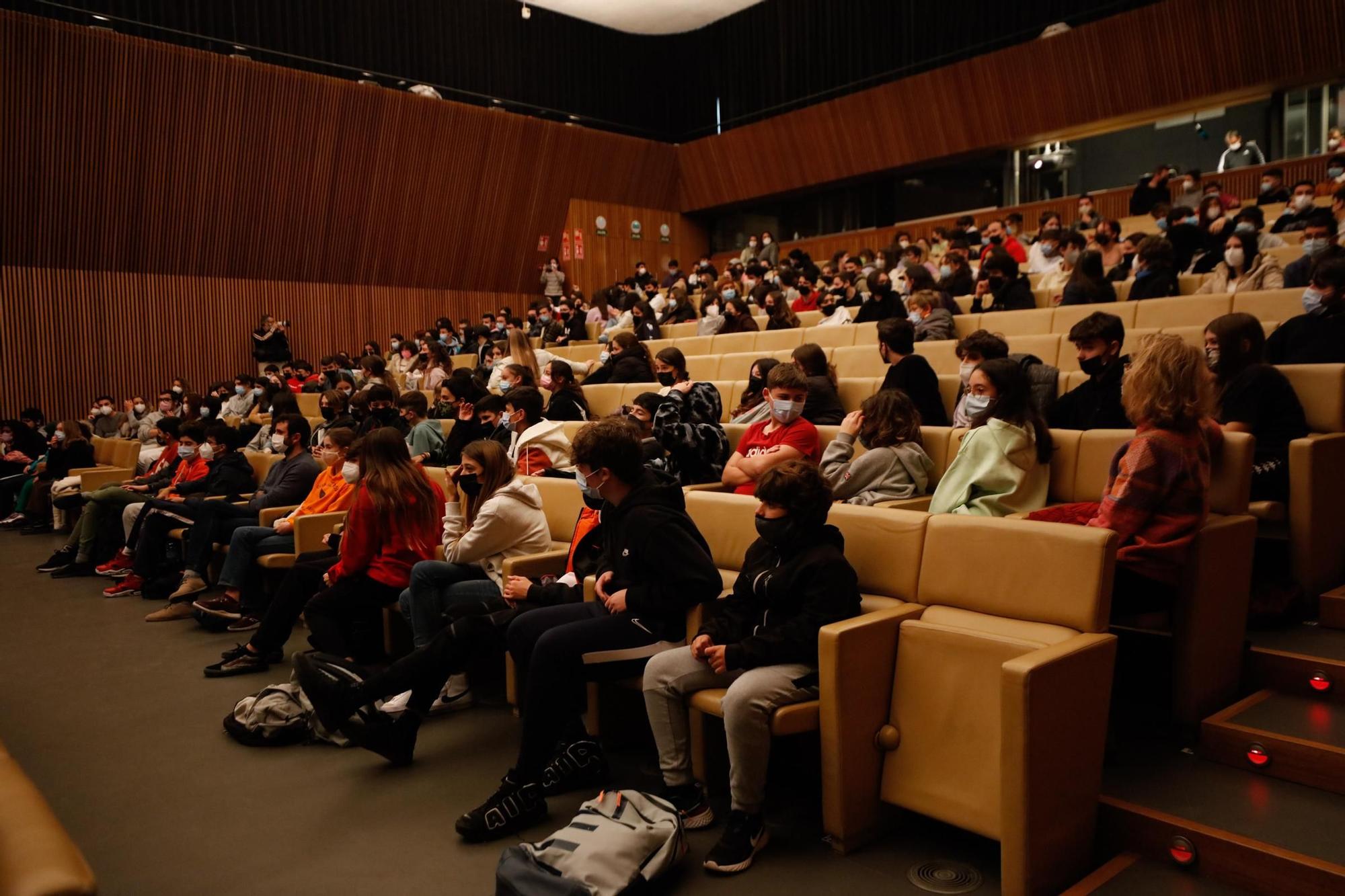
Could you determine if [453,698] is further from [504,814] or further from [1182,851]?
[1182,851]

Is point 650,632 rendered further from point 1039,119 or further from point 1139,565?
Answer: point 1039,119

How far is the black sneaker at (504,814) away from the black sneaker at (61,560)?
4995 mm

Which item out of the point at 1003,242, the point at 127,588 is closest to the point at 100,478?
the point at 127,588

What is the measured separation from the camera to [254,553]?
4449 mm

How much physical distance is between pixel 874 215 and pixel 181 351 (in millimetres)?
10141

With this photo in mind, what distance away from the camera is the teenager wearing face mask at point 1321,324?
3.50 m

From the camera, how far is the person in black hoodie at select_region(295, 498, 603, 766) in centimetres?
276

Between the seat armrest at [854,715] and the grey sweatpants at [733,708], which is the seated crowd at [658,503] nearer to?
the grey sweatpants at [733,708]

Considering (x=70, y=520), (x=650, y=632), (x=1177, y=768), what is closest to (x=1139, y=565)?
(x=1177, y=768)

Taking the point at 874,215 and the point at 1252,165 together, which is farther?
the point at 874,215

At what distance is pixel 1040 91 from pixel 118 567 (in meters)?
11.6

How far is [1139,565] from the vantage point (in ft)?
7.54

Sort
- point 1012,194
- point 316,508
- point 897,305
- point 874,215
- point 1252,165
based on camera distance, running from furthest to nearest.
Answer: point 874,215 < point 1012,194 < point 1252,165 < point 897,305 < point 316,508

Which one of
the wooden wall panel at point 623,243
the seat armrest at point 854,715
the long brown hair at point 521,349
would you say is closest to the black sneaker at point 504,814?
the seat armrest at point 854,715
